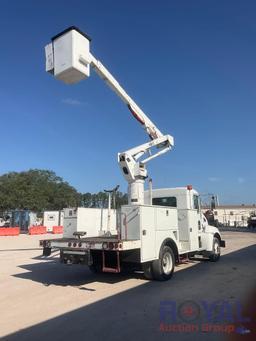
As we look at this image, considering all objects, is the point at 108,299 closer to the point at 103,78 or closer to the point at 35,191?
the point at 103,78

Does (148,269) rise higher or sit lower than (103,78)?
lower

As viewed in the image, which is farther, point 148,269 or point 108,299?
point 148,269

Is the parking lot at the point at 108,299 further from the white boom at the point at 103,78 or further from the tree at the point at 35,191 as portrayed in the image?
the tree at the point at 35,191

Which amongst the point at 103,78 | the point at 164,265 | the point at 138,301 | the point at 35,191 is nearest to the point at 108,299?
the point at 138,301

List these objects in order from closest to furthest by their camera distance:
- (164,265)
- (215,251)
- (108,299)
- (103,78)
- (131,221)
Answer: (108,299)
(131,221)
(164,265)
(103,78)
(215,251)

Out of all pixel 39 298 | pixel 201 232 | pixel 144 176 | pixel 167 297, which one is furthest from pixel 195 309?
pixel 201 232

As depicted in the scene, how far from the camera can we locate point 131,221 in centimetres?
979

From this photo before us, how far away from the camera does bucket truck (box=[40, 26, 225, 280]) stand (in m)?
9.70

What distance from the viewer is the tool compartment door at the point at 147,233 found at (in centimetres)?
968

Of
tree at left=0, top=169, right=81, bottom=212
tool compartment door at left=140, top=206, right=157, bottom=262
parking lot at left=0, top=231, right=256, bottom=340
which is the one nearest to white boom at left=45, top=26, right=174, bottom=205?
tool compartment door at left=140, top=206, right=157, bottom=262

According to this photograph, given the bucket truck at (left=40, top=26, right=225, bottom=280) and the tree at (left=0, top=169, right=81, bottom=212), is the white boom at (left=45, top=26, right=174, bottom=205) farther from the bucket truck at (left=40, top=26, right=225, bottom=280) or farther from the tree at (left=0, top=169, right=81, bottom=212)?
the tree at (left=0, top=169, right=81, bottom=212)

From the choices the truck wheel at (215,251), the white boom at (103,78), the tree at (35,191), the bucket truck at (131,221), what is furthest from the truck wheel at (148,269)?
the tree at (35,191)

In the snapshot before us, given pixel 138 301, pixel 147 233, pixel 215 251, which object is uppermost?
pixel 147 233

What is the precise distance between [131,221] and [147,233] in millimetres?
532
